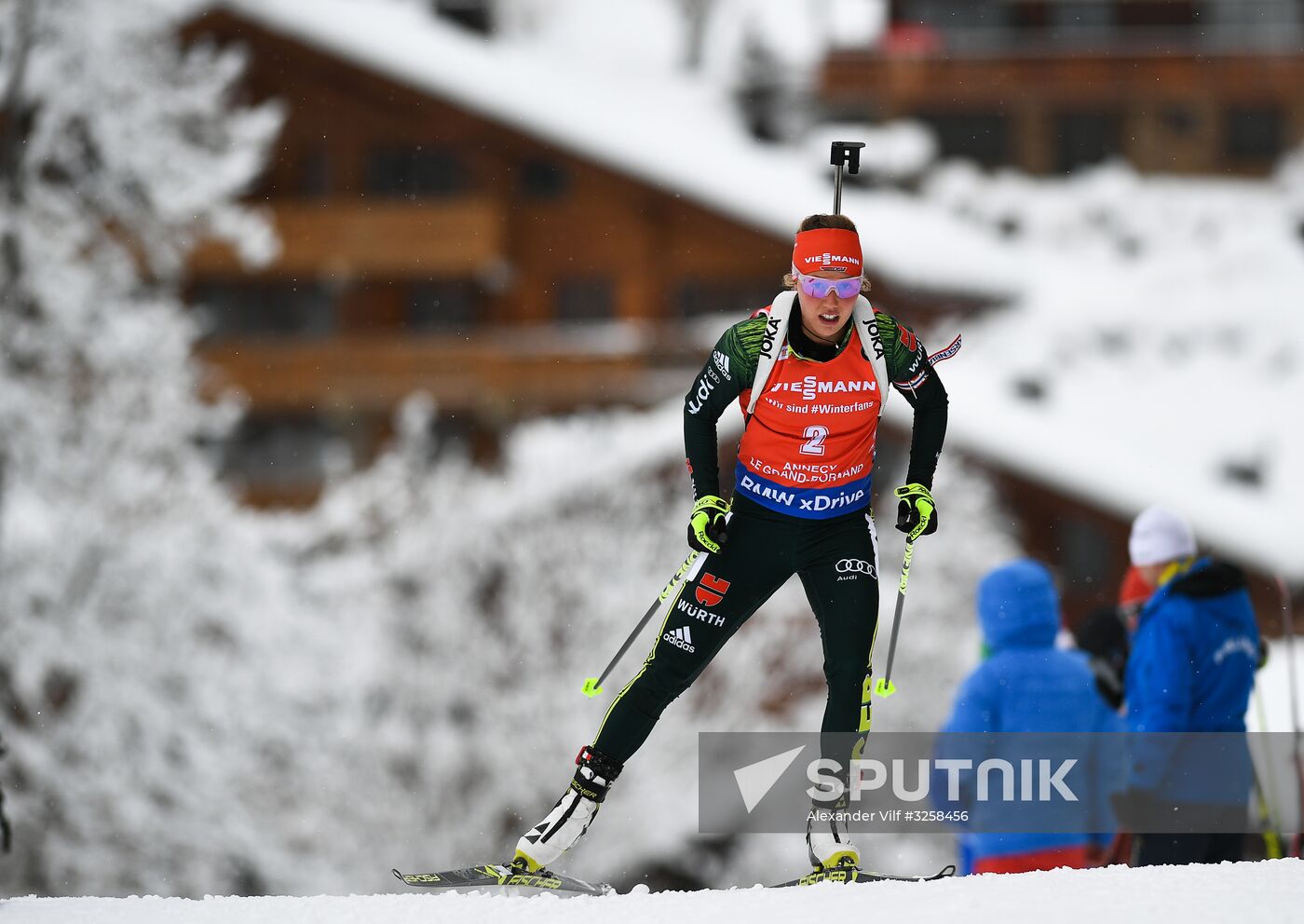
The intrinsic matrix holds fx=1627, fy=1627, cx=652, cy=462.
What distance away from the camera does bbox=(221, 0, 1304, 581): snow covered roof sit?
90.4ft

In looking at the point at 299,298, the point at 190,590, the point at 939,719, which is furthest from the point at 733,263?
the point at 190,590

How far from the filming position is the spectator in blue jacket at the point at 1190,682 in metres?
5.83

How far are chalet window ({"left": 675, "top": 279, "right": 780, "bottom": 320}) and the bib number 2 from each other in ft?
91.9

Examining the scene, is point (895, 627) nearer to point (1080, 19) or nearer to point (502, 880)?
point (502, 880)

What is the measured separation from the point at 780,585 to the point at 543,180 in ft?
99.5

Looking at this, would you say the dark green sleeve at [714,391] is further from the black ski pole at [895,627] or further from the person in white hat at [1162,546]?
the person in white hat at [1162,546]

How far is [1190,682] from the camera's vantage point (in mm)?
5836

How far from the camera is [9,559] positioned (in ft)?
56.5

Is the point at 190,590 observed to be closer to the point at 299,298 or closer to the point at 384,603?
the point at 384,603

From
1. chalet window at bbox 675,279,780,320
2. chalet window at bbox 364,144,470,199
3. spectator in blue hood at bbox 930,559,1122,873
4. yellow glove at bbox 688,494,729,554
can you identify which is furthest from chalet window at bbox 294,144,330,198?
yellow glove at bbox 688,494,729,554

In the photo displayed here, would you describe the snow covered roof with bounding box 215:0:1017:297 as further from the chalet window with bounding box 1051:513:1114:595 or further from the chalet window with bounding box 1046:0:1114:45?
the chalet window with bounding box 1051:513:1114:595

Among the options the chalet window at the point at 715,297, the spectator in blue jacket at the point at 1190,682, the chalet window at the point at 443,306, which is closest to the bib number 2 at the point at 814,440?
the spectator in blue jacket at the point at 1190,682

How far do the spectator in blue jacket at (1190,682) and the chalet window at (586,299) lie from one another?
→ 94.1ft

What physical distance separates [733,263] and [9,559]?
59.6ft
